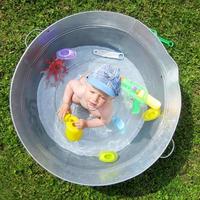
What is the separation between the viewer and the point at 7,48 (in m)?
2.55

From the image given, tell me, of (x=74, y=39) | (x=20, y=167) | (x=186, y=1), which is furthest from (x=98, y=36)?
(x=20, y=167)

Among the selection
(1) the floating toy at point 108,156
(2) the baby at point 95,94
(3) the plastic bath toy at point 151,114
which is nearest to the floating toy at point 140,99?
(3) the plastic bath toy at point 151,114

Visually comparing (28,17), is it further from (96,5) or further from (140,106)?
(140,106)

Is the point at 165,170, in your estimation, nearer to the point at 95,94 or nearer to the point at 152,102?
the point at 152,102

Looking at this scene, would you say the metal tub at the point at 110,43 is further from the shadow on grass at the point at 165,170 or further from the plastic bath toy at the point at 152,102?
the shadow on grass at the point at 165,170

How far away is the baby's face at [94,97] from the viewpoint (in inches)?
89.7

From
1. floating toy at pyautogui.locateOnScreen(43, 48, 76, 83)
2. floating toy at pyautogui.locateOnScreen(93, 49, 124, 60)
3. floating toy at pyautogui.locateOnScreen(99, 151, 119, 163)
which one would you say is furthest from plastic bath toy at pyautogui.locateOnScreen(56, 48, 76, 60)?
floating toy at pyautogui.locateOnScreen(99, 151, 119, 163)

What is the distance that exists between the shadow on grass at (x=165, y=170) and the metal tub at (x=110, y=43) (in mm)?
136

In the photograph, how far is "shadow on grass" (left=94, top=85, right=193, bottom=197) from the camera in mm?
2512

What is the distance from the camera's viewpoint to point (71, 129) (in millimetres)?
2459

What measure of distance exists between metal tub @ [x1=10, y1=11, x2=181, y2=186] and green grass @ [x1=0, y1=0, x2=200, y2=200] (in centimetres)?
12

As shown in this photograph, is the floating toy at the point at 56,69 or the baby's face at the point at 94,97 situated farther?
the floating toy at the point at 56,69

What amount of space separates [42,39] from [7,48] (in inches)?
10.4

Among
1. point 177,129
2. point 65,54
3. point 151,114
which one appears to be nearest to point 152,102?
point 151,114
